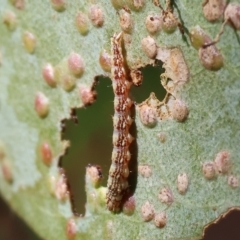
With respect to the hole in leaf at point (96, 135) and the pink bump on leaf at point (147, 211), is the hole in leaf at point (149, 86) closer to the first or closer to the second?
the hole in leaf at point (96, 135)

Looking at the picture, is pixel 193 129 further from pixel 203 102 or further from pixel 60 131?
pixel 60 131

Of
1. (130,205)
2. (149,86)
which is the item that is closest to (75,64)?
(149,86)

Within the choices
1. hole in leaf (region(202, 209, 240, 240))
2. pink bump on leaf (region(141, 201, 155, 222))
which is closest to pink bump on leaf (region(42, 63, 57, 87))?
pink bump on leaf (region(141, 201, 155, 222))

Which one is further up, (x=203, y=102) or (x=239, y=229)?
(x=203, y=102)

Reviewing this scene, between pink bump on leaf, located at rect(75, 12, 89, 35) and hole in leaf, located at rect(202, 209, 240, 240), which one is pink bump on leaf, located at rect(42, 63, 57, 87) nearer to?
pink bump on leaf, located at rect(75, 12, 89, 35)

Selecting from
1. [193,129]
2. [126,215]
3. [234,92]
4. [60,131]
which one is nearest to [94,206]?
[126,215]

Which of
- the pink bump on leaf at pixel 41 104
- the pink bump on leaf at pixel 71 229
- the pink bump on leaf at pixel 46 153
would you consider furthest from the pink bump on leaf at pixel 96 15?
the pink bump on leaf at pixel 71 229
